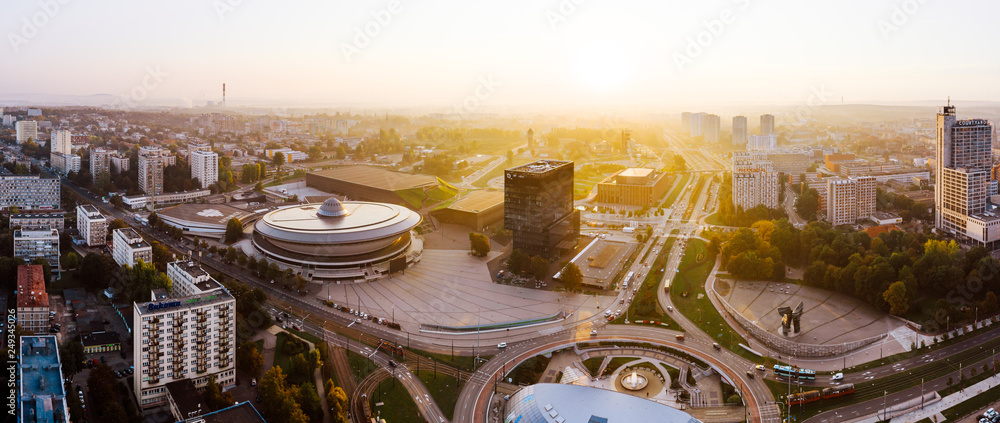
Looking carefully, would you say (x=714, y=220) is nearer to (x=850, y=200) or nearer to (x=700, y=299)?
(x=850, y=200)

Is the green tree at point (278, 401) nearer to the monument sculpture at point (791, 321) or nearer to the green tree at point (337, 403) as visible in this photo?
the green tree at point (337, 403)

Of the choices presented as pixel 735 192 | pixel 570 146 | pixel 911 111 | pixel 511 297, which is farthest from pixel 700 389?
pixel 911 111

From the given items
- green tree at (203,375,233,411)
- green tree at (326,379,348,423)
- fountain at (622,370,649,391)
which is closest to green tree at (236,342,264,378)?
green tree at (203,375,233,411)

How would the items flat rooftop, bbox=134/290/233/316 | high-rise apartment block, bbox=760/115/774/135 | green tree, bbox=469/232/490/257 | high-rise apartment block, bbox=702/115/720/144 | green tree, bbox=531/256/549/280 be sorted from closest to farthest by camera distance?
1. flat rooftop, bbox=134/290/233/316
2. green tree, bbox=531/256/549/280
3. green tree, bbox=469/232/490/257
4. high-rise apartment block, bbox=760/115/774/135
5. high-rise apartment block, bbox=702/115/720/144

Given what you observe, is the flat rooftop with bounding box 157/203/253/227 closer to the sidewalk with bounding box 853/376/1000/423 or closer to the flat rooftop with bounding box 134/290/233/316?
the flat rooftop with bounding box 134/290/233/316

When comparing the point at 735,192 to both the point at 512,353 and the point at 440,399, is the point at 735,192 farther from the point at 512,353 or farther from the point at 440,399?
the point at 440,399

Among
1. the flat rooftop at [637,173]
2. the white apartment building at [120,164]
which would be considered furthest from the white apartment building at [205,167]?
the flat rooftop at [637,173]

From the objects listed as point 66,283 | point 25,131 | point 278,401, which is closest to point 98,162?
point 25,131
